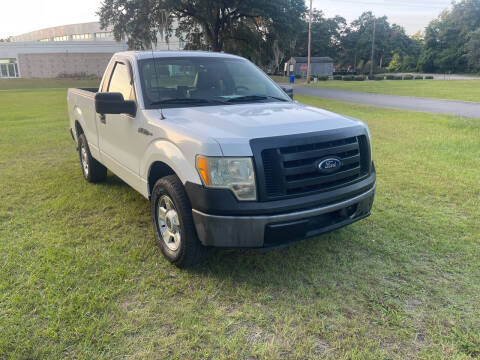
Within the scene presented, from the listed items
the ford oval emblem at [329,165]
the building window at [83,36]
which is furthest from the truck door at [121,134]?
the building window at [83,36]

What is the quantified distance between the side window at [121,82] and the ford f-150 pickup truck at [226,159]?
0.04 meters

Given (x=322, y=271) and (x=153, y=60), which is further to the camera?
(x=153, y=60)

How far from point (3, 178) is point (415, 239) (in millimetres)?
6141


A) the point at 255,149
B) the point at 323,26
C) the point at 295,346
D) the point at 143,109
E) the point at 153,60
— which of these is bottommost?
the point at 295,346

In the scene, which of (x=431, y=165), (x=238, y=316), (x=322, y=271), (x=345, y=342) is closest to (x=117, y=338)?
(x=238, y=316)

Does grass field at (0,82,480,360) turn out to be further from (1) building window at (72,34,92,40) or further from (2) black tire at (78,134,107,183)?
(1) building window at (72,34,92,40)

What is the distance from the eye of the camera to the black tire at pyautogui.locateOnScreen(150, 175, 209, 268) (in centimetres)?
314

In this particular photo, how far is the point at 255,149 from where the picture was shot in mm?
2863

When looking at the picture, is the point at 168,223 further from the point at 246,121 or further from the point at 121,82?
the point at 121,82

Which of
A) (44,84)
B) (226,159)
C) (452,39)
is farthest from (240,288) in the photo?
(452,39)

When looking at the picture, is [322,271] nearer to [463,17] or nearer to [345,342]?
[345,342]

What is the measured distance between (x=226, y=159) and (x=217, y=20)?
1116 inches

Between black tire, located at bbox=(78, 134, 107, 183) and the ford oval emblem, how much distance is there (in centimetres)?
383

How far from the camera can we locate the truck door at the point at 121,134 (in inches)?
155
